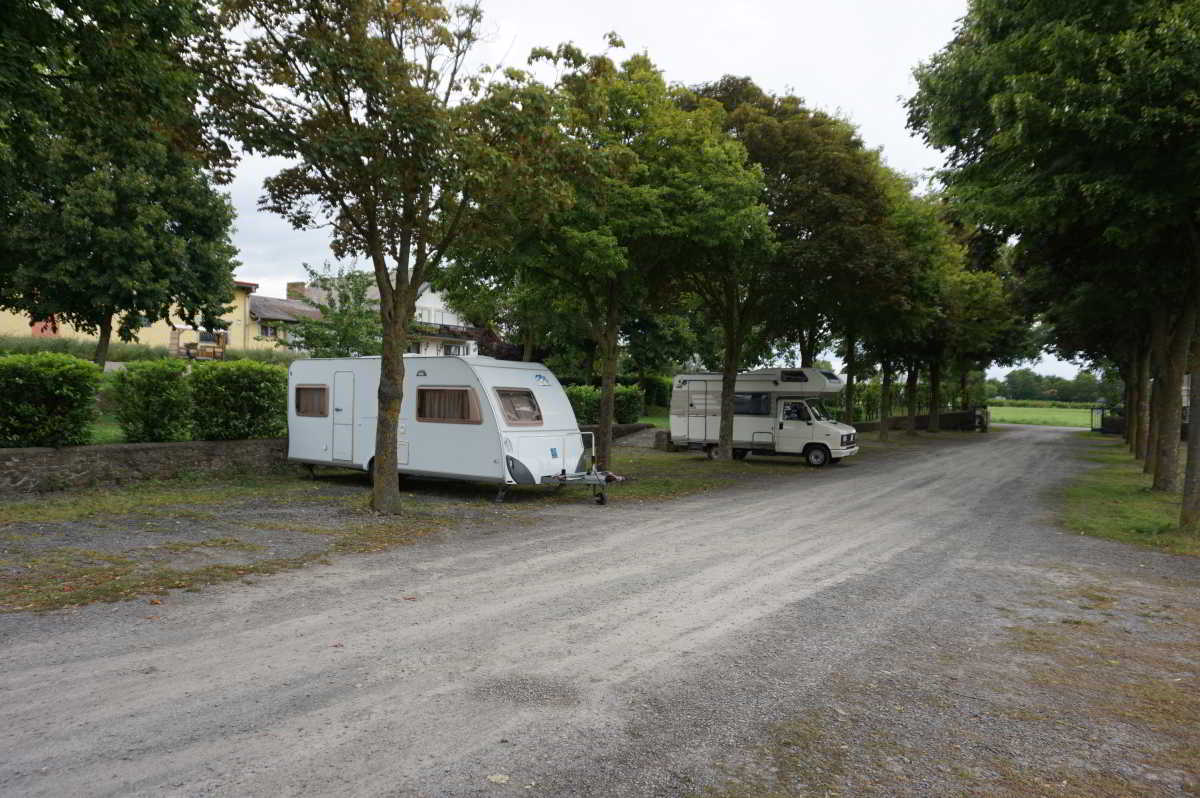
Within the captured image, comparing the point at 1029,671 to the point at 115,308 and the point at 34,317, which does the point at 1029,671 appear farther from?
the point at 34,317

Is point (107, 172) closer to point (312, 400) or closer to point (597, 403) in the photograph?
point (312, 400)

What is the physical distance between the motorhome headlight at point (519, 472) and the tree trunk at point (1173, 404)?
1232cm

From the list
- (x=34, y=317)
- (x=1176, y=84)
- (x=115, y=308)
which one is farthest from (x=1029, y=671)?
(x=34, y=317)

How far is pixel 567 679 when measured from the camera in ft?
15.8

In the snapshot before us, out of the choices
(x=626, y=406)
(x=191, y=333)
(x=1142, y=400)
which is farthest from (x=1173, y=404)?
(x=191, y=333)

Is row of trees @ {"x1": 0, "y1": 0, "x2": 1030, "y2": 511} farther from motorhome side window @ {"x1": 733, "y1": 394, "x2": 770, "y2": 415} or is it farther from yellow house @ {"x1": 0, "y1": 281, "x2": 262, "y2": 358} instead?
yellow house @ {"x1": 0, "y1": 281, "x2": 262, "y2": 358}

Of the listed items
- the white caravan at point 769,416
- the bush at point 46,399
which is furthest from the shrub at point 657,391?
the bush at point 46,399

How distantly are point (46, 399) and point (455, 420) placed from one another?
6529mm

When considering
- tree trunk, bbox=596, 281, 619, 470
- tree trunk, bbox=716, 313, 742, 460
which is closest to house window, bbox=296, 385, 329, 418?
tree trunk, bbox=596, 281, 619, 470

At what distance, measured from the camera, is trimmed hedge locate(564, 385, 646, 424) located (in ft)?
94.9

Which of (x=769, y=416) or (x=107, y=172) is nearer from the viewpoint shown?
(x=769, y=416)

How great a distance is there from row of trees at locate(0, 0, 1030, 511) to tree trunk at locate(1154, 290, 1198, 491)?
11.8ft

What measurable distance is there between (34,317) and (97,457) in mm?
15311

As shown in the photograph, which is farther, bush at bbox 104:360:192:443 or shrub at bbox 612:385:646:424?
shrub at bbox 612:385:646:424
